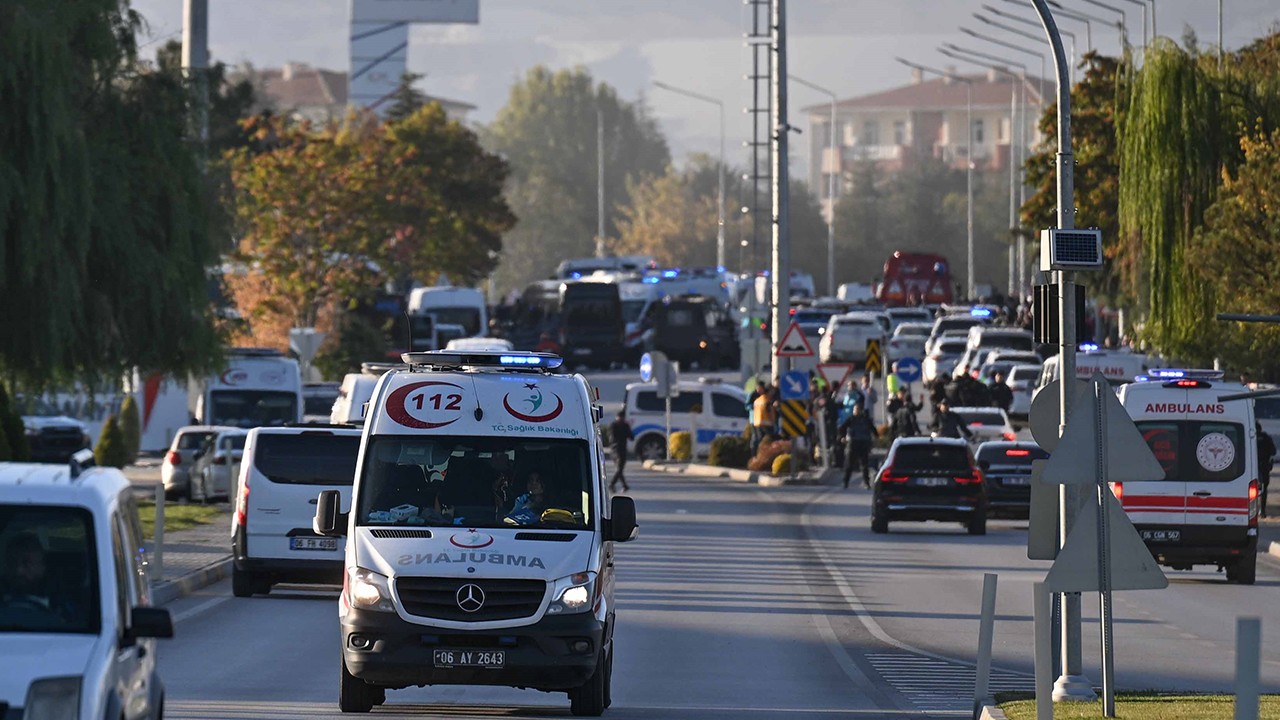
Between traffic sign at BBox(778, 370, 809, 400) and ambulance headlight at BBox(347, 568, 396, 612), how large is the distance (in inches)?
1268

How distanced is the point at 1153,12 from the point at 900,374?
1048 centimetres

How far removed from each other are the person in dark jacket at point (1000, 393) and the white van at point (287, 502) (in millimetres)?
28244

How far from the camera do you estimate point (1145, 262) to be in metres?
41.5

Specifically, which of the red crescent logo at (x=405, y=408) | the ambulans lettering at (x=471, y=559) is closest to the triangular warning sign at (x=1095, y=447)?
the ambulans lettering at (x=471, y=559)

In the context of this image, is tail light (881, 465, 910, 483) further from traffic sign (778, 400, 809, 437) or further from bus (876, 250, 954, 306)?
bus (876, 250, 954, 306)

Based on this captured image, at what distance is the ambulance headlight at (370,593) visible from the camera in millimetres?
13438

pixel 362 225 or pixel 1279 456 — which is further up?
pixel 362 225

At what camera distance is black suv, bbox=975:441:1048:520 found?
116ft

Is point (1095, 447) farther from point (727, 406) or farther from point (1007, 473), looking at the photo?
point (727, 406)

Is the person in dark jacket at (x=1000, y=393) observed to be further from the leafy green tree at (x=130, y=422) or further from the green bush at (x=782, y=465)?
the leafy green tree at (x=130, y=422)

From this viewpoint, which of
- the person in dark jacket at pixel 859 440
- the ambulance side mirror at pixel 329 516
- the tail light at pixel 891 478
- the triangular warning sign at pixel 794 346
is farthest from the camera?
the triangular warning sign at pixel 794 346

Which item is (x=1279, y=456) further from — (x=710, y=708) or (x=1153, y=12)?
(x=710, y=708)

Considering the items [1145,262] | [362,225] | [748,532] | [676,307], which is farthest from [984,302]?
[748,532]

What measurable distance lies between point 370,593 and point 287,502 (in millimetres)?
9577
